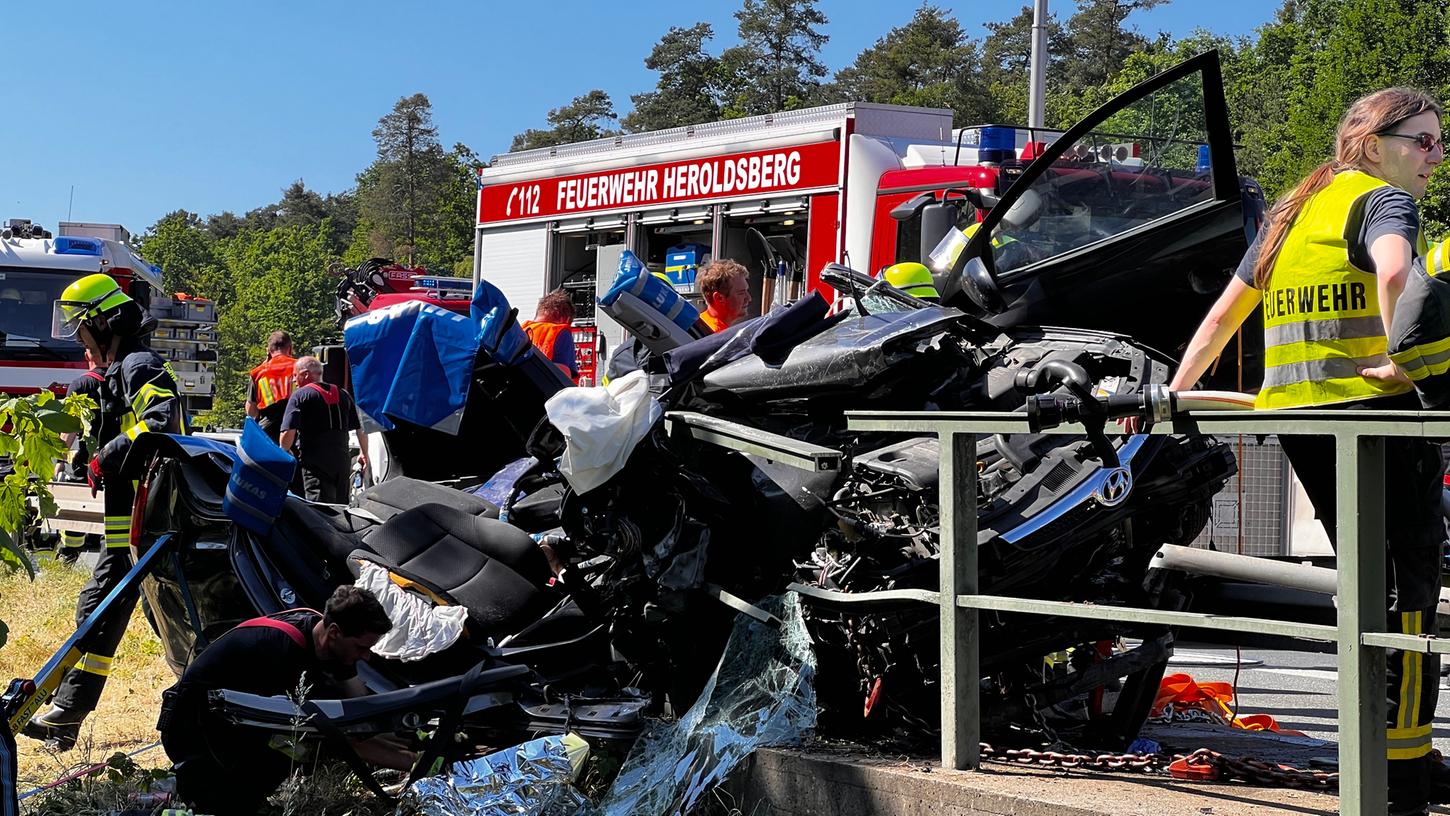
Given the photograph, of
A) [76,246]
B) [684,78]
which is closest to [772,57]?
[684,78]

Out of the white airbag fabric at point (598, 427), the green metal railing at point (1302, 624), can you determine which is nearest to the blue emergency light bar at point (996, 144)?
the white airbag fabric at point (598, 427)

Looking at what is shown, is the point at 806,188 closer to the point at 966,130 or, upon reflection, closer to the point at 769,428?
Result: the point at 966,130

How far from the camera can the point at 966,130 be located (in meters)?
11.8

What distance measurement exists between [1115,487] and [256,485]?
8.89ft

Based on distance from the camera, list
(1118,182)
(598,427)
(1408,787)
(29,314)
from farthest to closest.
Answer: (29,314)
(1118,182)
(598,427)
(1408,787)

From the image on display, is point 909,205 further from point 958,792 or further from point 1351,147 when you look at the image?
point 958,792

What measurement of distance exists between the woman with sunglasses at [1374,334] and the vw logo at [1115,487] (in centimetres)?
66

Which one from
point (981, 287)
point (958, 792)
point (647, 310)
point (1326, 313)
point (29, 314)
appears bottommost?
point (958, 792)

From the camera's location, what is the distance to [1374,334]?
361 cm

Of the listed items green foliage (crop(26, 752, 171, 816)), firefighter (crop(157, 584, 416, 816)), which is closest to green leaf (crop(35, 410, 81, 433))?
firefighter (crop(157, 584, 416, 816))

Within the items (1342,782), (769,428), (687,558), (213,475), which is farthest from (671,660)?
(1342,782)

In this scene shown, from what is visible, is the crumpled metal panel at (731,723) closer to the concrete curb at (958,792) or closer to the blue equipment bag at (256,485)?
the concrete curb at (958,792)

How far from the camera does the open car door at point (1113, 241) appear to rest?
19.1 feet

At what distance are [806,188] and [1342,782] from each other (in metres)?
9.46
